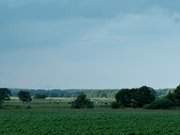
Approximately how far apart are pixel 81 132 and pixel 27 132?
12.1 ft

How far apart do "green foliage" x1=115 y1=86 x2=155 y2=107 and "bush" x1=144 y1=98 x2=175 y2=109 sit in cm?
508

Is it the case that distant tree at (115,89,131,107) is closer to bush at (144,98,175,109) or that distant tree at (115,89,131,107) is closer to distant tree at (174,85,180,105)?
bush at (144,98,175,109)

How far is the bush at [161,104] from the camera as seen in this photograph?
93250mm

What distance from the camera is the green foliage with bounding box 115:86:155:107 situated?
10019 cm

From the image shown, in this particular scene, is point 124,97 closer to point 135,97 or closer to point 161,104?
point 135,97

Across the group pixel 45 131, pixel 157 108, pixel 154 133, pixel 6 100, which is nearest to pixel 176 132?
pixel 154 133

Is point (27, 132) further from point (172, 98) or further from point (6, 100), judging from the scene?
point (6, 100)

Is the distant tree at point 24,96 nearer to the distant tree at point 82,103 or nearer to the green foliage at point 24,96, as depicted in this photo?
the green foliage at point 24,96

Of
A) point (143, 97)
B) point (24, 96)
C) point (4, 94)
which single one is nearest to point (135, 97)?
point (143, 97)

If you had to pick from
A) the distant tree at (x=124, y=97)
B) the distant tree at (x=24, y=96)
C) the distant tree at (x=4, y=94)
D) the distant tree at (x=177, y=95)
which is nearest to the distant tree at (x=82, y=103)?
the distant tree at (x=124, y=97)

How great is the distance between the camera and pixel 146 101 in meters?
100

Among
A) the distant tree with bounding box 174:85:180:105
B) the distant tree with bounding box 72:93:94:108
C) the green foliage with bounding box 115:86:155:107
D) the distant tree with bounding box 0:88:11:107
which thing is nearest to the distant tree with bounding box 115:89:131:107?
the green foliage with bounding box 115:86:155:107

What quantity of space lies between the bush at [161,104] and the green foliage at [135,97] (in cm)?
508

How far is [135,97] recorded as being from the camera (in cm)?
10062
